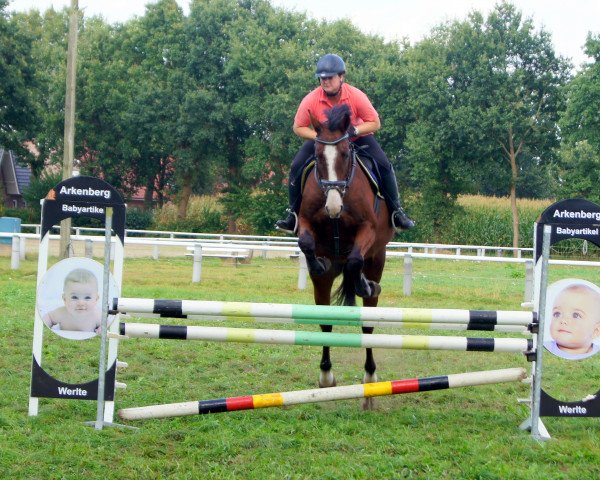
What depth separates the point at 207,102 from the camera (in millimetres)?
44656

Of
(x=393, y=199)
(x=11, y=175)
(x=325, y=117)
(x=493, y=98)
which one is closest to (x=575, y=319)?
(x=393, y=199)

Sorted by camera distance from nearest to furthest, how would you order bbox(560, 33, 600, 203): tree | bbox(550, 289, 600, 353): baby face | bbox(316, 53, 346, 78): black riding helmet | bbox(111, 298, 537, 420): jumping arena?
bbox(111, 298, 537, 420): jumping arena < bbox(550, 289, 600, 353): baby face < bbox(316, 53, 346, 78): black riding helmet < bbox(560, 33, 600, 203): tree

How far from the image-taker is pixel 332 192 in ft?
22.1

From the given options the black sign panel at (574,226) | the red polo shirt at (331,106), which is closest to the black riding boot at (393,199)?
the red polo shirt at (331,106)

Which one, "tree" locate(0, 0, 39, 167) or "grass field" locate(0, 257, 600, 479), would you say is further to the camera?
"tree" locate(0, 0, 39, 167)

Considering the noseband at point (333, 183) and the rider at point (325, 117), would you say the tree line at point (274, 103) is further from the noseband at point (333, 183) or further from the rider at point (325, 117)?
the noseband at point (333, 183)

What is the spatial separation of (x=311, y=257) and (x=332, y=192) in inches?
26.1

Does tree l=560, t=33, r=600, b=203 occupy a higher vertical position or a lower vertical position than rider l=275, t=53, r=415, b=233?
higher

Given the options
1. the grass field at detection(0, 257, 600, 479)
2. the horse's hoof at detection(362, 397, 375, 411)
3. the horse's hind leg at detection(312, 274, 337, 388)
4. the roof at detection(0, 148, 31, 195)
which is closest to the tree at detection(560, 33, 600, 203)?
the grass field at detection(0, 257, 600, 479)

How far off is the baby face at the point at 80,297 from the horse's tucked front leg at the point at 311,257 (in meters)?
1.78

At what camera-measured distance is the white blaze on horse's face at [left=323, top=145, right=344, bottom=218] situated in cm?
670

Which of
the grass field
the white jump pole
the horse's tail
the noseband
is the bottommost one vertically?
the grass field

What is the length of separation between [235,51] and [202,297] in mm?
31846

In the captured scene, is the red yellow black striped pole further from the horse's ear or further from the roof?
the roof
